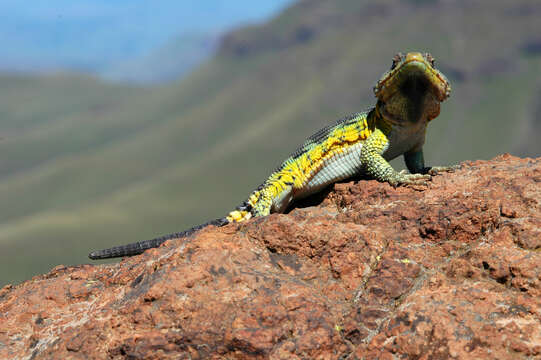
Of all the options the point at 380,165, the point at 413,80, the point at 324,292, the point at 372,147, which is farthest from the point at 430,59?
the point at 324,292

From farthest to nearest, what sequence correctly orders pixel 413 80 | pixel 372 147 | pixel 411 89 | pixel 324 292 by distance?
pixel 372 147, pixel 411 89, pixel 413 80, pixel 324 292

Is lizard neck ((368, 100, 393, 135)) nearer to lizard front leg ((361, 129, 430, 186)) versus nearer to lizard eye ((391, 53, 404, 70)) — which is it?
lizard front leg ((361, 129, 430, 186))

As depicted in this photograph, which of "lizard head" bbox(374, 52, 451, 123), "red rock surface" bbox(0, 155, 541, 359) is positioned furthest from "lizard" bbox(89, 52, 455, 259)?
"red rock surface" bbox(0, 155, 541, 359)

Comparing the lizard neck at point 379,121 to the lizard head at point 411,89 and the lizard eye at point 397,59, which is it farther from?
the lizard eye at point 397,59

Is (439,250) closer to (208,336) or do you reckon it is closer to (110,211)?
(208,336)

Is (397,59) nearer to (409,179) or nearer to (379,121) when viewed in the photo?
(379,121)

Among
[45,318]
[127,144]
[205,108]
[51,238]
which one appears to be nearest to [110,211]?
[51,238]
